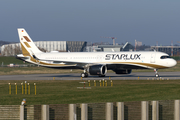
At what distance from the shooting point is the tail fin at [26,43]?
201ft

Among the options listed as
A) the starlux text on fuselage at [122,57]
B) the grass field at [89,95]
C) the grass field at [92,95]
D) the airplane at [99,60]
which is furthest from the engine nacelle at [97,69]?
the grass field at [89,95]

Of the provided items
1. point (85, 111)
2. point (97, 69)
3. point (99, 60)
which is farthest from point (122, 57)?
point (85, 111)

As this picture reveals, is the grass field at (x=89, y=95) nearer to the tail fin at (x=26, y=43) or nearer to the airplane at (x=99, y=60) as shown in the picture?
the airplane at (x=99, y=60)

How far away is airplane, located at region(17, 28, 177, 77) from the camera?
170ft

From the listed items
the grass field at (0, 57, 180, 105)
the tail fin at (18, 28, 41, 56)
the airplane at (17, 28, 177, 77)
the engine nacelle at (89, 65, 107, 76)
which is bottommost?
the grass field at (0, 57, 180, 105)

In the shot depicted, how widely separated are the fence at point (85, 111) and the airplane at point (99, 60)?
1494 inches

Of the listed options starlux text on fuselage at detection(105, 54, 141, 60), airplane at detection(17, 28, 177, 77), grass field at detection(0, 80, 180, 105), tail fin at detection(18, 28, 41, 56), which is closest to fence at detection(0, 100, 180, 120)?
grass field at detection(0, 80, 180, 105)

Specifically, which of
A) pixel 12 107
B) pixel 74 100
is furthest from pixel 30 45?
pixel 12 107

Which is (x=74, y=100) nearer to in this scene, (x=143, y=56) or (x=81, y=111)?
(x=81, y=111)

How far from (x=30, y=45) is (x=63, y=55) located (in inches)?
310

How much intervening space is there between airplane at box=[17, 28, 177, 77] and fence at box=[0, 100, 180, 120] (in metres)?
37.9

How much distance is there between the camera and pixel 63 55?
193 ft

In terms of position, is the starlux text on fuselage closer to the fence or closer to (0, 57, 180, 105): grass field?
(0, 57, 180, 105): grass field

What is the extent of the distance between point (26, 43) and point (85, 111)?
50121mm
